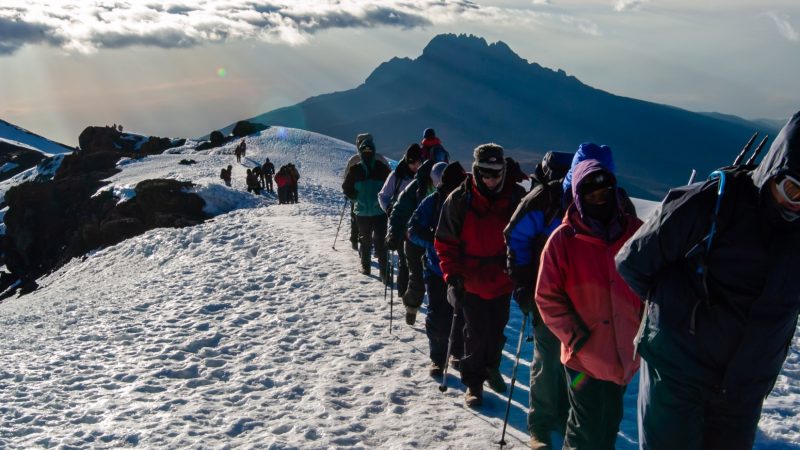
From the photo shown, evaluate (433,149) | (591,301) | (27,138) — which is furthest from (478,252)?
(27,138)

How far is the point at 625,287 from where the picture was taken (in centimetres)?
423

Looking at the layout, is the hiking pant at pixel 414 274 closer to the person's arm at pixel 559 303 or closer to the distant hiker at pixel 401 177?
the distant hiker at pixel 401 177

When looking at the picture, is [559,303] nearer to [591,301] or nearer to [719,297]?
[591,301]

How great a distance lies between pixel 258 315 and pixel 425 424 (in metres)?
5.54

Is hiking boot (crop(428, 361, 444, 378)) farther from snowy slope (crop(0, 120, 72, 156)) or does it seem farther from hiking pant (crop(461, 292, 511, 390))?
snowy slope (crop(0, 120, 72, 156))

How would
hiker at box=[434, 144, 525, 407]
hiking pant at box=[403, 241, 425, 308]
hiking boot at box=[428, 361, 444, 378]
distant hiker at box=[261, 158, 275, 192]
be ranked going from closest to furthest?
1. hiker at box=[434, 144, 525, 407]
2. hiking boot at box=[428, 361, 444, 378]
3. hiking pant at box=[403, 241, 425, 308]
4. distant hiker at box=[261, 158, 275, 192]

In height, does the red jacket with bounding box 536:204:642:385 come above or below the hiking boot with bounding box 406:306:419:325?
above

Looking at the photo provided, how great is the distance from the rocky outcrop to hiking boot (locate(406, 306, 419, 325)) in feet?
65.4

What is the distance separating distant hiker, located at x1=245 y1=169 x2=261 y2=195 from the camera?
33141 mm

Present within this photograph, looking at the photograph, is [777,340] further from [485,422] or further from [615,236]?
[485,422]

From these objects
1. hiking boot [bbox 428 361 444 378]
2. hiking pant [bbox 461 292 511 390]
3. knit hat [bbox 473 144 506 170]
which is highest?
knit hat [bbox 473 144 506 170]

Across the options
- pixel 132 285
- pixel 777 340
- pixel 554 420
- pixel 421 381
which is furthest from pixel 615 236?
pixel 132 285

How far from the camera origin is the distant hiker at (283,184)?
91.8 ft

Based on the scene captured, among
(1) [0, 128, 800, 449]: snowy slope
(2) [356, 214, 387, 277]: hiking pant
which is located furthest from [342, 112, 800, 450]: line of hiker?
(2) [356, 214, 387, 277]: hiking pant
